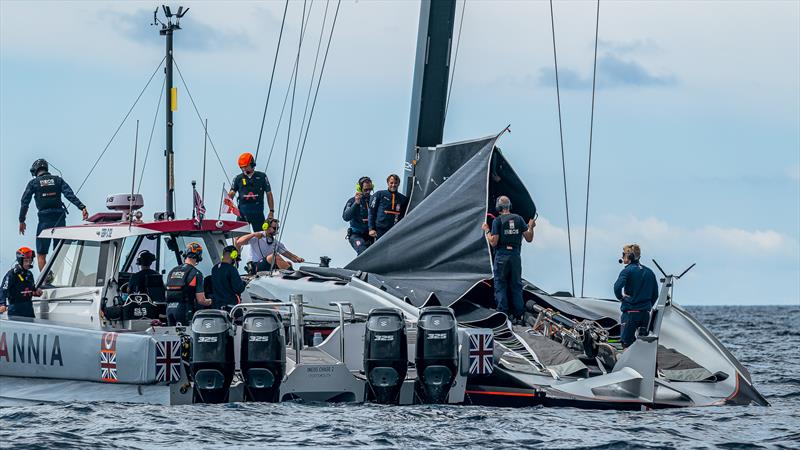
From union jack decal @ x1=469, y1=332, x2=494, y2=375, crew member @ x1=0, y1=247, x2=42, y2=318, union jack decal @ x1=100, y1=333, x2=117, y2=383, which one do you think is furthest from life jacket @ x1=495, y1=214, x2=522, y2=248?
crew member @ x1=0, y1=247, x2=42, y2=318

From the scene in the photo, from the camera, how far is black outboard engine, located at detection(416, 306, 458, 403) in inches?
488

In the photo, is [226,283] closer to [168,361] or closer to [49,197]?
[168,361]

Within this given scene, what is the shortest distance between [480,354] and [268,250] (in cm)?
551

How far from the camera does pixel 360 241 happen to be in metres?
17.5

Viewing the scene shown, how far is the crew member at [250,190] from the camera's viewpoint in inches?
712

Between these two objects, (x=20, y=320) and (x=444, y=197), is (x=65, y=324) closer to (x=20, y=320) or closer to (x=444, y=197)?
(x=20, y=320)

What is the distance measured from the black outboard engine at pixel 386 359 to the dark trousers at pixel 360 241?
5090mm

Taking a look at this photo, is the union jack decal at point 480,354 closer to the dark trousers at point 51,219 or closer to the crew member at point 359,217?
the crew member at point 359,217

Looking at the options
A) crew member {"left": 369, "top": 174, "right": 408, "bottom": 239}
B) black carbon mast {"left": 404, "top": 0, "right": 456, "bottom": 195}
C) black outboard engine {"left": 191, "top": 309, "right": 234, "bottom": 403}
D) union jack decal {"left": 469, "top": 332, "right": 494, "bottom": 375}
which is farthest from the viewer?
crew member {"left": 369, "top": 174, "right": 408, "bottom": 239}

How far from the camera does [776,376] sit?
A: 19.4m

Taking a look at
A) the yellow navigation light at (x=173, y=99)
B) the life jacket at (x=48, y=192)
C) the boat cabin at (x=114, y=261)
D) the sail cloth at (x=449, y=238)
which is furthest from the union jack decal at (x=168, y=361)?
the yellow navigation light at (x=173, y=99)

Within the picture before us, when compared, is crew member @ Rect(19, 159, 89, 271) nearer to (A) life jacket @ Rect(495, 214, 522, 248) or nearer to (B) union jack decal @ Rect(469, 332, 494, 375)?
(A) life jacket @ Rect(495, 214, 522, 248)

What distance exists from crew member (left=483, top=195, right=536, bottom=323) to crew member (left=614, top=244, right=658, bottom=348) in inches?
43.4

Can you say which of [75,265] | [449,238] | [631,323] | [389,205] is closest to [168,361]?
[75,265]
